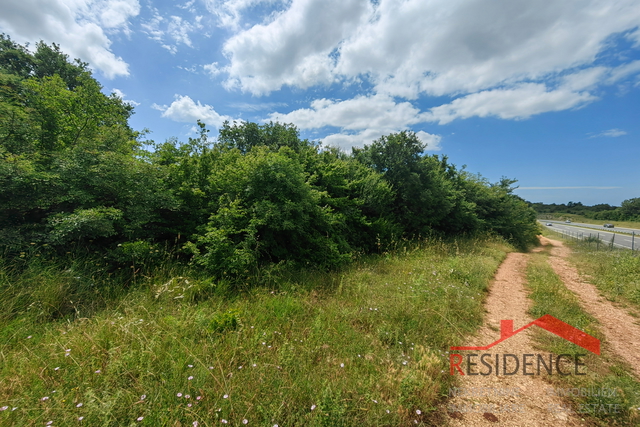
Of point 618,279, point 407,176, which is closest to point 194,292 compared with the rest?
point 407,176

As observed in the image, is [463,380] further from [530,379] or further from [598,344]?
[598,344]

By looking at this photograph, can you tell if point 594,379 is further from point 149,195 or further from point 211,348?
point 149,195

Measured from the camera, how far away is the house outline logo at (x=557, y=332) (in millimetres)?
3089

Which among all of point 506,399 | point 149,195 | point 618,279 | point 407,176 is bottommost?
point 506,399

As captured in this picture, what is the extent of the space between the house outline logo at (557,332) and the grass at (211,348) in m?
0.34

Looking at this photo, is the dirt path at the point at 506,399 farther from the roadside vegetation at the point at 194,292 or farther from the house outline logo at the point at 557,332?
the roadside vegetation at the point at 194,292

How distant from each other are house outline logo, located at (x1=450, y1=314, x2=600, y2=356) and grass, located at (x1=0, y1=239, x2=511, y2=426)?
0.34 m

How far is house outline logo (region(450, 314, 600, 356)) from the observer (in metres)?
3.09

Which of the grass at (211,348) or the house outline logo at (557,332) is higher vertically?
the grass at (211,348)

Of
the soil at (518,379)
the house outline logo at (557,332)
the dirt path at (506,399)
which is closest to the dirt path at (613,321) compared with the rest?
the soil at (518,379)

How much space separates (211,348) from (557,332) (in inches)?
194

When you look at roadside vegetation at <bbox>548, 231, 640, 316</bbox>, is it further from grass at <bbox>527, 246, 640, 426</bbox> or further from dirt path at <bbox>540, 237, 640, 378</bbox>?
grass at <bbox>527, 246, 640, 426</bbox>

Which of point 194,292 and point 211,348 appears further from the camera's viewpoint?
point 194,292

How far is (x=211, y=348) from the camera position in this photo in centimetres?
253
